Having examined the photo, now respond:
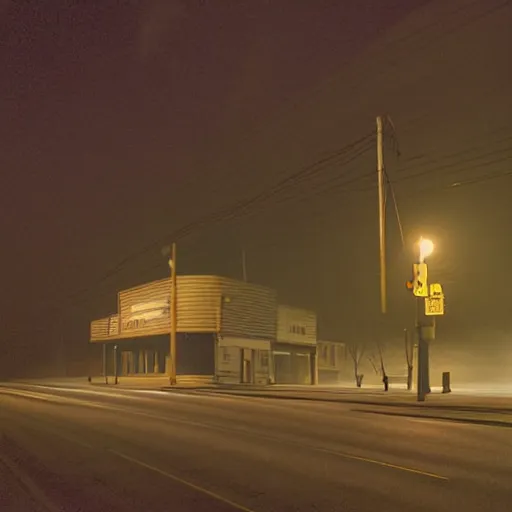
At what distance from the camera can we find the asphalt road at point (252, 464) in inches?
327

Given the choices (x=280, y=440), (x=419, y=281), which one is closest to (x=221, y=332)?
(x=419, y=281)

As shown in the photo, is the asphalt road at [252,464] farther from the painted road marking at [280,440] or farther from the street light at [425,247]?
the street light at [425,247]

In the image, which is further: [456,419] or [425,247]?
[425,247]

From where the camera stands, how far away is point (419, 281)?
86.9 ft

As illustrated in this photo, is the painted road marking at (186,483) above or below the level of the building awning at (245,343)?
below

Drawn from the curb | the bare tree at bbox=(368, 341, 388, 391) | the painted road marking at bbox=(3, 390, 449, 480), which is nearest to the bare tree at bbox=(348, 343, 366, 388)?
the bare tree at bbox=(368, 341, 388, 391)

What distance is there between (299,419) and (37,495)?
40.3 feet

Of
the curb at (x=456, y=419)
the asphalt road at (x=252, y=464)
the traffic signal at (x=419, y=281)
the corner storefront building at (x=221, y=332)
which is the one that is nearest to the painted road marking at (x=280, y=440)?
the asphalt road at (x=252, y=464)

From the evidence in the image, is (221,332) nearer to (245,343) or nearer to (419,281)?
(245,343)

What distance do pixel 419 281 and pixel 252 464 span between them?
1624cm

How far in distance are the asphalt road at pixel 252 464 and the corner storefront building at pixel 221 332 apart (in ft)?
102

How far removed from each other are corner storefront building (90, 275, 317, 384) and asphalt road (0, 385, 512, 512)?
3097 cm

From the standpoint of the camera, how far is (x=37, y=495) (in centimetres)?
845

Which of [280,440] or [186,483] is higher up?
[186,483]
